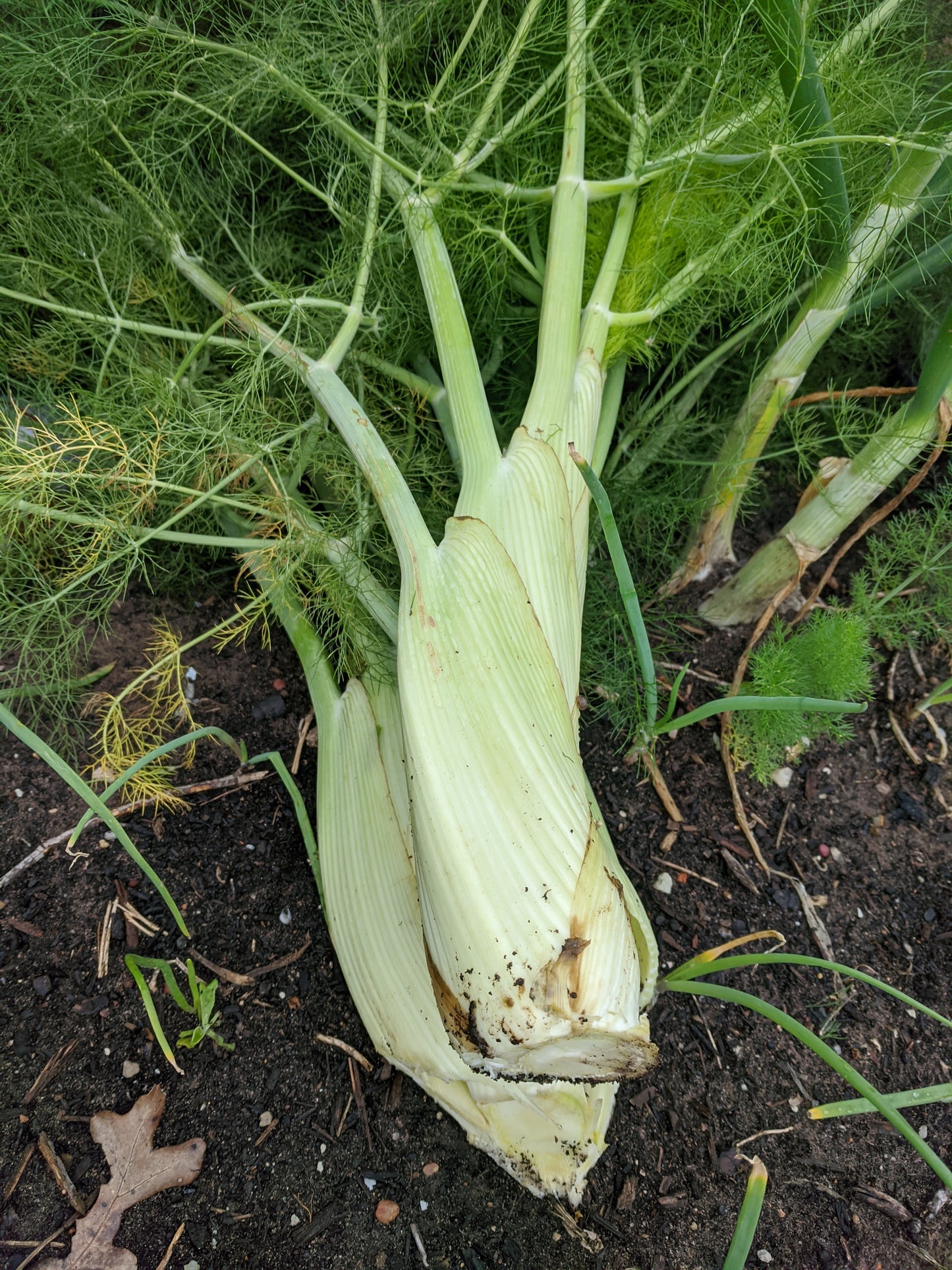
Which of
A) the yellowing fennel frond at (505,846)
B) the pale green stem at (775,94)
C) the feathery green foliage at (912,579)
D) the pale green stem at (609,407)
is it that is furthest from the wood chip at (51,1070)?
the pale green stem at (775,94)

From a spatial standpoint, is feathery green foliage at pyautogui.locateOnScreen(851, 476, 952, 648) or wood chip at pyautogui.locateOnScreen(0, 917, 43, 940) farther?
feathery green foliage at pyautogui.locateOnScreen(851, 476, 952, 648)

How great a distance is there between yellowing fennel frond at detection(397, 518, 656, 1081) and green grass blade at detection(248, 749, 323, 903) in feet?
0.93

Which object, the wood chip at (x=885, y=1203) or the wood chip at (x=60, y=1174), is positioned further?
the wood chip at (x=885, y=1203)

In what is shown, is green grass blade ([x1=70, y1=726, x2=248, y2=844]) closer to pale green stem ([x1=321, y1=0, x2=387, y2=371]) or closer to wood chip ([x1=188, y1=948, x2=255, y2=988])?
wood chip ([x1=188, y1=948, x2=255, y2=988])

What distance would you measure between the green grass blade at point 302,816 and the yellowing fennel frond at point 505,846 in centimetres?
28

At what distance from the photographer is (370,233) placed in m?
1.41

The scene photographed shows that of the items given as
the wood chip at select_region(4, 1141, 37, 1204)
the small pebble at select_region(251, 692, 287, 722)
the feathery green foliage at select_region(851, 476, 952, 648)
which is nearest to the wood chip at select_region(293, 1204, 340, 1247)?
the wood chip at select_region(4, 1141, 37, 1204)

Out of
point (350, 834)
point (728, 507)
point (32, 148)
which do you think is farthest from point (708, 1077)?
point (32, 148)

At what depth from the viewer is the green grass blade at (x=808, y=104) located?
1227mm

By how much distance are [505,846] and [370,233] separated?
106 centimetres

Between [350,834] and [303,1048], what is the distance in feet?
1.25

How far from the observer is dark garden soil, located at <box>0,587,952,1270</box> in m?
1.30

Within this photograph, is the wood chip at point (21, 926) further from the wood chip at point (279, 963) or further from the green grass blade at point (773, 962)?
the green grass blade at point (773, 962)

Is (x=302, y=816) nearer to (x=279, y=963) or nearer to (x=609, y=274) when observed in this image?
(x=279, y=963)
